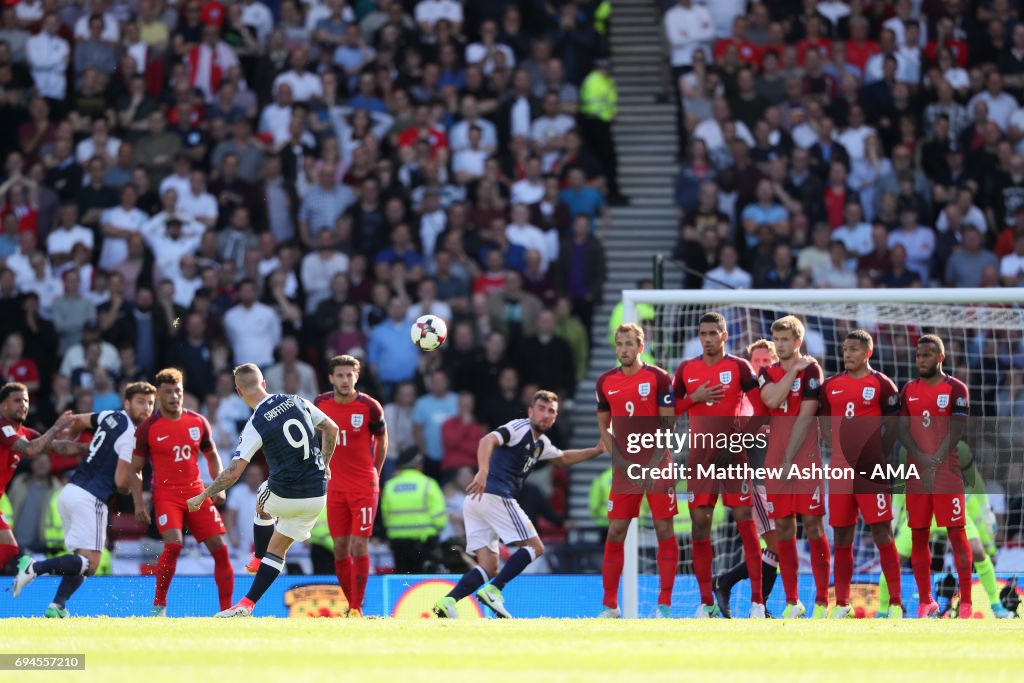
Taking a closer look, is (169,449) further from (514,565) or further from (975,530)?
(975,530)

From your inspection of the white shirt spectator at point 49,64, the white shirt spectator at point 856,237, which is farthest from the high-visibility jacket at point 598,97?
the white shirt spectator at point 49,64

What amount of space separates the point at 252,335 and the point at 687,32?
7.39m

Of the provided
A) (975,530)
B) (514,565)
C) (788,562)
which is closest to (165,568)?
(514,565)

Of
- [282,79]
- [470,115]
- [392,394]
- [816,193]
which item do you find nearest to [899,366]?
[816,193]

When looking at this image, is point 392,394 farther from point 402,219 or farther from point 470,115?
point 470,115

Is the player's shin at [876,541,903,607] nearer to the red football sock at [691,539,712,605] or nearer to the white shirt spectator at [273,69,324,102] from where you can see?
the red football sock at [691,539,712,605]

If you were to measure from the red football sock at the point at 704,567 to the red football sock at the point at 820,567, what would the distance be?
485 millimetres

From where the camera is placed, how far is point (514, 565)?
1362 cm

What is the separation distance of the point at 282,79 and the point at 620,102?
15.1ft

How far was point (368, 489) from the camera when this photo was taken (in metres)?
14.4

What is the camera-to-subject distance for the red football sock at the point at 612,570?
14.3m

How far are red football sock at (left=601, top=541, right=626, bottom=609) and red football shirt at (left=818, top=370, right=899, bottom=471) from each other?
1.97m

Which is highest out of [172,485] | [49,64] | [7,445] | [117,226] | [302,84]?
[49,64]
